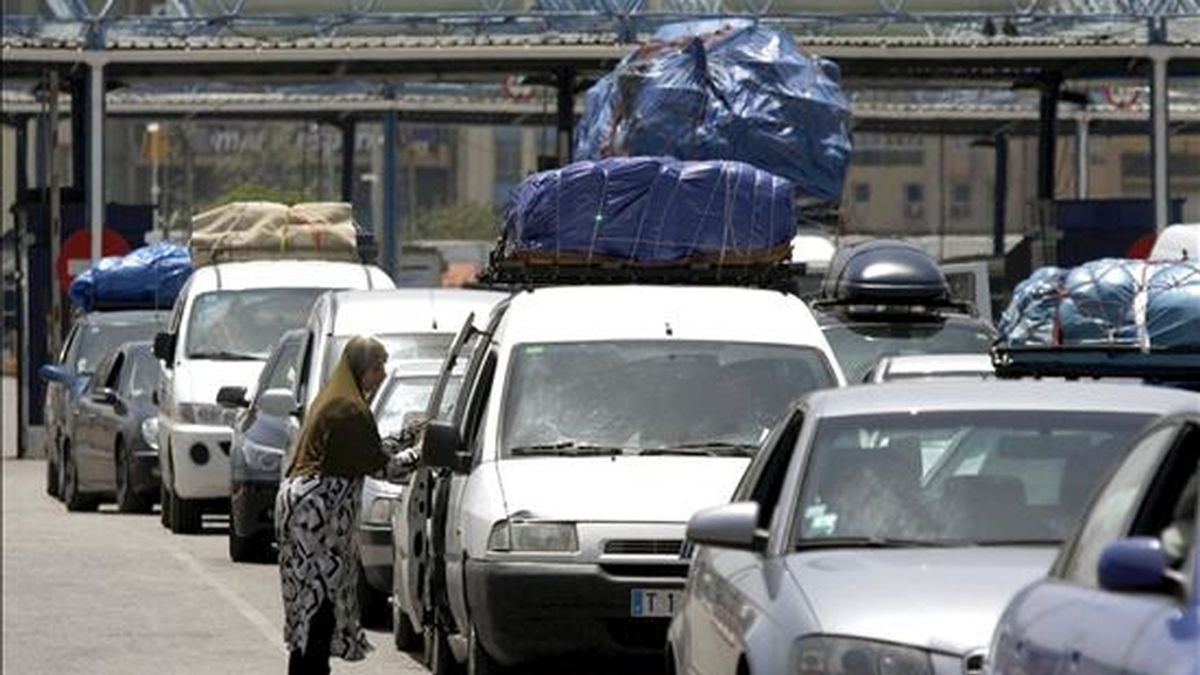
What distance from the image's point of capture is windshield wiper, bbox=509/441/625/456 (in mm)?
16250

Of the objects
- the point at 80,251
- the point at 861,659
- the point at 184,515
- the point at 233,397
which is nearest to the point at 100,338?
the point at 184,515

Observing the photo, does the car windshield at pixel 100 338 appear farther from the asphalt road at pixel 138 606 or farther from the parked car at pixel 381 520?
the parked car at pixel 381 520

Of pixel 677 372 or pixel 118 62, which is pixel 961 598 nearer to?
pixel 677 372

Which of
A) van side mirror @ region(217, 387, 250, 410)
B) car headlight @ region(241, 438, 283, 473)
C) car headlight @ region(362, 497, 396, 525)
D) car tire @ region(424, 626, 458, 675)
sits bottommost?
car tire @ region(424, 626, 458, 675)

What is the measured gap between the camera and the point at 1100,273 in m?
17.9

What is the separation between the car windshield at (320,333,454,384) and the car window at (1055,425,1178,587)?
15.0 metres

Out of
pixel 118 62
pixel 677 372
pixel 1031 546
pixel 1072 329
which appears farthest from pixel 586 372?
pixel 118 62

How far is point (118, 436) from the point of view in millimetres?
33188

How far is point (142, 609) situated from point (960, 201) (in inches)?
4984

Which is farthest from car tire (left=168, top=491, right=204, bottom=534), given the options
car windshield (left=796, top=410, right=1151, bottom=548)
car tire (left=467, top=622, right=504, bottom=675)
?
car windshield (left=796, top=410, right=1151, bottom=548)

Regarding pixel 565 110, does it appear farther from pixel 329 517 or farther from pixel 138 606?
pixel 329 517

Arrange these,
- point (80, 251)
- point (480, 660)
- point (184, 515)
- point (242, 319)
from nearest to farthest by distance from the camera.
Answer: point (480, 660) → point (184, 515) → point (242, 319) → point (80, 251)

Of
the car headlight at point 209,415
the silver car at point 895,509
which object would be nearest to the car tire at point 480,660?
the silver car at point 895,509

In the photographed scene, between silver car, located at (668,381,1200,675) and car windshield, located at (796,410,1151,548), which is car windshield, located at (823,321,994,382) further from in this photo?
car windshield, located at (796,410,1151,548)
